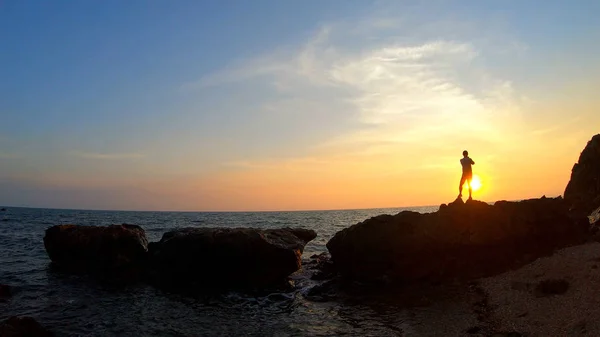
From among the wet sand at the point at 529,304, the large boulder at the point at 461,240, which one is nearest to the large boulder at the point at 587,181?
the large boulder at the point at 461,240

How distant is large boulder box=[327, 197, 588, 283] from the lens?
2366 centimetres

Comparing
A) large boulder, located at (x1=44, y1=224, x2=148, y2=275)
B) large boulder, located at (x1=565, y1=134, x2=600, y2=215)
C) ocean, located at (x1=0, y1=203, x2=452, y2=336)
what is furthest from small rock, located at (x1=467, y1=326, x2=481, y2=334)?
large boulder, located at (x1=565, y1=134, x2=600, y2=215)

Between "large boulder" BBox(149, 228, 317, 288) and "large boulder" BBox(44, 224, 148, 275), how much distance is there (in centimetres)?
284

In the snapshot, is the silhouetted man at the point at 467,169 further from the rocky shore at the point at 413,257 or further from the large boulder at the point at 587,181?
the large boulder at the point at 587,181

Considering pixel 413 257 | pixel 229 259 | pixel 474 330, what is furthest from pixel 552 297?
pixel 229 259

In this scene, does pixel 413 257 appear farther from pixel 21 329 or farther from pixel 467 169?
pixel 21 329

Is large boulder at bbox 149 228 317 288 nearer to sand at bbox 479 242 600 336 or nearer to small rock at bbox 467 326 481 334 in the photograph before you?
sand at bbox 479 242 600 336

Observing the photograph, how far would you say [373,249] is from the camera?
2477 cm

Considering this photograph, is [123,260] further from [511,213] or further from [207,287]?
[511,213]

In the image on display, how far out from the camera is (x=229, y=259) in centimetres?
2647

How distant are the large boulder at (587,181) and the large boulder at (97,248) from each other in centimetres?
3500

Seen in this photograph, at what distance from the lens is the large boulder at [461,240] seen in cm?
2366

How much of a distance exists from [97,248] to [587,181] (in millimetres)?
42611

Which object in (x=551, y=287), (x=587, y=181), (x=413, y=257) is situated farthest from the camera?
(x=587, y=181)
